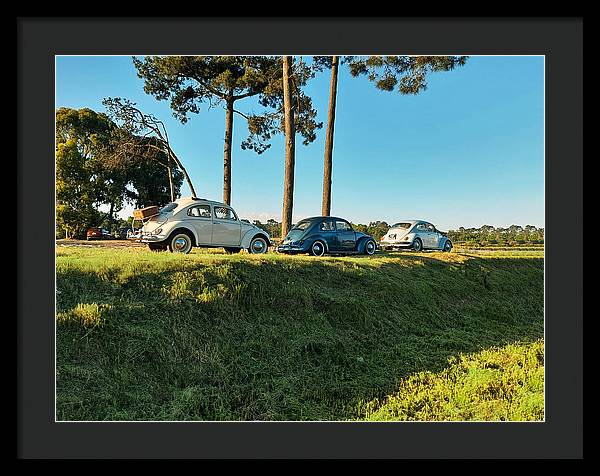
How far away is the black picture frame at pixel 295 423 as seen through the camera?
239 cm

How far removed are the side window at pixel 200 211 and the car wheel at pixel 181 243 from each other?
26 cm

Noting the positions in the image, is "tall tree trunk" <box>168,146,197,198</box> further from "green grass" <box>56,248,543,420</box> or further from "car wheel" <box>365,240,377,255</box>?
"car wheel" <box>365,240,377,255</box>

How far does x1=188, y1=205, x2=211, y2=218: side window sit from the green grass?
43 centimetres

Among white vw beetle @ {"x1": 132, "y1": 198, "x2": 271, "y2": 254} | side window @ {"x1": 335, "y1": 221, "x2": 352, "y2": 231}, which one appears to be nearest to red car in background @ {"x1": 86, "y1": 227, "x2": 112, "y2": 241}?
white vw beetle @ {"x1": 132, "y1": 198, "x2": 271, "y2": 254}

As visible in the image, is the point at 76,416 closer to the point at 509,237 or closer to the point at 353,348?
the point at 353,348

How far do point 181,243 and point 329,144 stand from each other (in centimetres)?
312

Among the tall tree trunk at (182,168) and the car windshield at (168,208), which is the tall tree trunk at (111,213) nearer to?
the tall tree trunk at (182,168)

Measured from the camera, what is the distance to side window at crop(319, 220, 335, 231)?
19.2 ft

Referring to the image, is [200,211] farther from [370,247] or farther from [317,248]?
[370,247]

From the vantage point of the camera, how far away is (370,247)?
6383mm

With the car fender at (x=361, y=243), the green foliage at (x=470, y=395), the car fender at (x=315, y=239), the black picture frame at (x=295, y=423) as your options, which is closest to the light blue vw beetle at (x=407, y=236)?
the car fender at (x=361, y=243)
